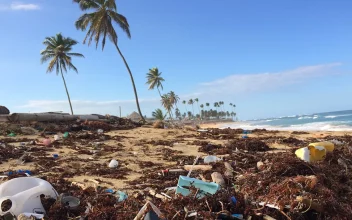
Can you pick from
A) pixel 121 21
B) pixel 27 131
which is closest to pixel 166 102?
pixel 121 21

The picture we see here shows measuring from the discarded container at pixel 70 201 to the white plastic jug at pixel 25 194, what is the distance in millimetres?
170

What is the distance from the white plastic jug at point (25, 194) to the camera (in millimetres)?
3662

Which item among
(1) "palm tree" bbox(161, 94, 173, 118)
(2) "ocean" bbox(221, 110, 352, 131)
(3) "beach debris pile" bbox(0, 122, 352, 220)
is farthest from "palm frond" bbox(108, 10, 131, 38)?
(1) "palm tree" bbox(161, 94, 173, 118)

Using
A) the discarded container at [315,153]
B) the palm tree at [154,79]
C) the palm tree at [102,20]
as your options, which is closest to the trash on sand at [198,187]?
the discarded container at [315,153]

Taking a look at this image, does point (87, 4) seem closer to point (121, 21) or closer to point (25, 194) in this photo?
point (121, 21)

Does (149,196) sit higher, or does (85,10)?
(85,10)

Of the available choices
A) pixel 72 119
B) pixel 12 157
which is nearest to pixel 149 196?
pixel 12 157

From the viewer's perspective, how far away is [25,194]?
3.79 meters

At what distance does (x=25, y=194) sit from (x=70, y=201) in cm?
59

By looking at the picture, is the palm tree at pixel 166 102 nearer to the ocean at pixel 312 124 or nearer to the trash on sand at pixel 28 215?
the ocean at pixel 312 124

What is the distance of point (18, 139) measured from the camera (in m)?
11.8

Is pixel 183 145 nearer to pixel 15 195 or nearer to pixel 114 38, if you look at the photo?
pixel 15 195

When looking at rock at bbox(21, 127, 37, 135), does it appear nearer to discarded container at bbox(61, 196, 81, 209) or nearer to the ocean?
discarded container at bbox(61, 196, 81, 209)

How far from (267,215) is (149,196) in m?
1.61
